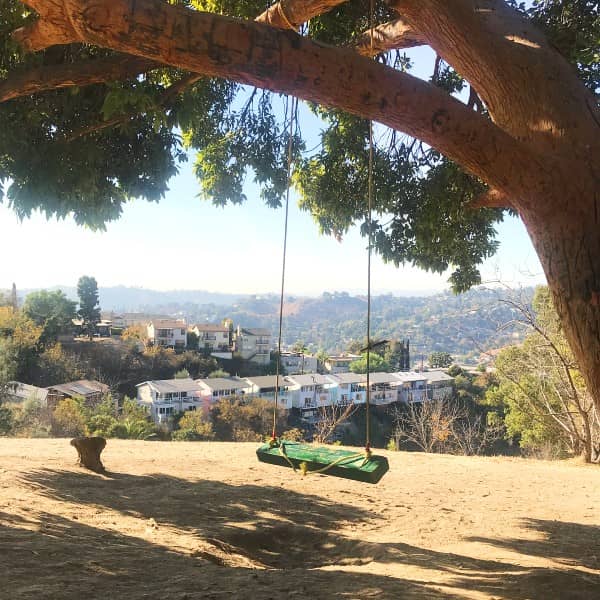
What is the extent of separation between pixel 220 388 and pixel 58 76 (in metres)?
21.7

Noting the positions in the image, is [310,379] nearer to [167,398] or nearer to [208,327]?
[208,327]

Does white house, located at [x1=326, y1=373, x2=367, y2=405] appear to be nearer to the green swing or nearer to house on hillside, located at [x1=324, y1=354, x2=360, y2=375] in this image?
house on hillside, located at [x1=324, y1=354, x2=360, y2=375]

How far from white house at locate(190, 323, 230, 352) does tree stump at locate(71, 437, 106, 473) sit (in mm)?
23488

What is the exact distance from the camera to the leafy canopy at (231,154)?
15.8 feet

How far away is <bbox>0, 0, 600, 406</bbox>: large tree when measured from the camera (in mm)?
2266

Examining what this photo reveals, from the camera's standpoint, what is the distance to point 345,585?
2914 millimetres

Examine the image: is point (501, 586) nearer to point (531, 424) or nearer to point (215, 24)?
point (215, 24)

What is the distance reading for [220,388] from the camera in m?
24.6

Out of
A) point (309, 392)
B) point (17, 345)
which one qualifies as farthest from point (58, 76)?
point (309, 392)

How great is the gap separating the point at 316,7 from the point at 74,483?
4599 millimetres

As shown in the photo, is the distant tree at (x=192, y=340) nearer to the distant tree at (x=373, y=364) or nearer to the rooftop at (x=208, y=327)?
the rooftop at (x=208, y=327)

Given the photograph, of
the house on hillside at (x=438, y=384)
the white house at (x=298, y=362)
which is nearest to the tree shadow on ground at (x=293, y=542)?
the house on hillside at (x=438, y=384)

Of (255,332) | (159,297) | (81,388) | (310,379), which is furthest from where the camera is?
(159,297)

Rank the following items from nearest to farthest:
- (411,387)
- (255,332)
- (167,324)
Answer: (411,387)
(167,324)
(255,332)
